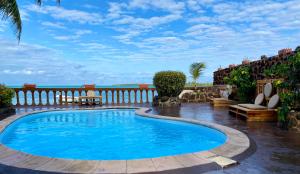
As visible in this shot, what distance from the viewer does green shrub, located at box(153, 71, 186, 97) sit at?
13.5 metres

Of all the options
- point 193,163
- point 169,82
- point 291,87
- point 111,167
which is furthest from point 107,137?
point 169,82

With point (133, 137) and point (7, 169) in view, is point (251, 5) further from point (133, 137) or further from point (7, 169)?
point (7, 169)

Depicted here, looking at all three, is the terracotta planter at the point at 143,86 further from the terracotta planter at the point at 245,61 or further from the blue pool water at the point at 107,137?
the terracotta planter at the point at 245,61

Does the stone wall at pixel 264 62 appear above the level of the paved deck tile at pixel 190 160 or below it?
above

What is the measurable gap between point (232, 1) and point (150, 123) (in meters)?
8.38

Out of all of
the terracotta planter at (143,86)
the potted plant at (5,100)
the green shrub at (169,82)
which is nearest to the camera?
the potted plant at (5,100)

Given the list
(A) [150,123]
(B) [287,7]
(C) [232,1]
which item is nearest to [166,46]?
(C) [232,1]

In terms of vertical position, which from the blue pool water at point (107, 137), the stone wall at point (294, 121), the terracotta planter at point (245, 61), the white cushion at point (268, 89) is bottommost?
the blue pool water at point (107, 137)

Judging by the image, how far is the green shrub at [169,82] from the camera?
44.3 feet

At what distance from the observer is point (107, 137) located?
7422mm

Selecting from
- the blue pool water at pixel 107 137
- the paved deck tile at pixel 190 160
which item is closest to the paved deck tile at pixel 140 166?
the paved deck tile at pixel 190 160

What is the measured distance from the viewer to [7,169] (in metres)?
3.79

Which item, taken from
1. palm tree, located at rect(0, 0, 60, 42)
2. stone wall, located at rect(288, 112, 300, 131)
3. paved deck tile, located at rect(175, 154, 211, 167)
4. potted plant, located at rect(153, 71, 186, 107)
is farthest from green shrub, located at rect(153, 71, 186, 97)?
paved deck tile, located at rect(175, 154, 211, 167)

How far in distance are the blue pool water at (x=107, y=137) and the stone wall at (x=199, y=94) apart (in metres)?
5.86
